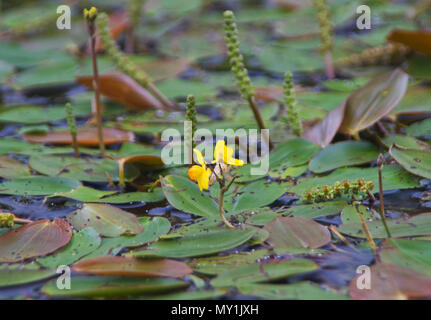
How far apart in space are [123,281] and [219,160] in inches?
15.0

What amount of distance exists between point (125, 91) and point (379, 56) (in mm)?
1229

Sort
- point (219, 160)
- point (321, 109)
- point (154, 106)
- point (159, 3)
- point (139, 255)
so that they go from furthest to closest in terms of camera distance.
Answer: point (159, 3), point (154, 106), point (321, 109), point (219, 160), point (139, 255)

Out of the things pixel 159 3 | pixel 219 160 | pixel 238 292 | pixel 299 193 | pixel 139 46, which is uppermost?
pixel 159 3

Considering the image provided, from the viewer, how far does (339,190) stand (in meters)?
1.41

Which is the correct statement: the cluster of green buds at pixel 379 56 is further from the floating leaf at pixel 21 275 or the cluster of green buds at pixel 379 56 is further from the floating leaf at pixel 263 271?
the floating leaf at pixel 21 275

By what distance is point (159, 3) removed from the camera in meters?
3.51

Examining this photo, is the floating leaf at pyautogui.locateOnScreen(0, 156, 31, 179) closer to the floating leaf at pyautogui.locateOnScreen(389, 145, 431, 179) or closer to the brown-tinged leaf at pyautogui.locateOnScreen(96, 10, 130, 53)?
the floating leaf at pyautogui.locateOnScreen(389, 145, 431, 179)

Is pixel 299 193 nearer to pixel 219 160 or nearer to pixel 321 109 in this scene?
pixel 219 160

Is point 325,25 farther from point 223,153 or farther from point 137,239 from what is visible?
point 137,239

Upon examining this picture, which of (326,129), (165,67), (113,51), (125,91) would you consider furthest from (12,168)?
(165,67)

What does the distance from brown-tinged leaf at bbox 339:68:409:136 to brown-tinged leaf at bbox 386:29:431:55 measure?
466mm

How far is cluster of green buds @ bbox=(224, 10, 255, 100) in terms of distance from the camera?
4.88ft

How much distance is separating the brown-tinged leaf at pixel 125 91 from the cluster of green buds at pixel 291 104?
74cm

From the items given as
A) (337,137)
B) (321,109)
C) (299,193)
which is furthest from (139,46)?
(299,193)
